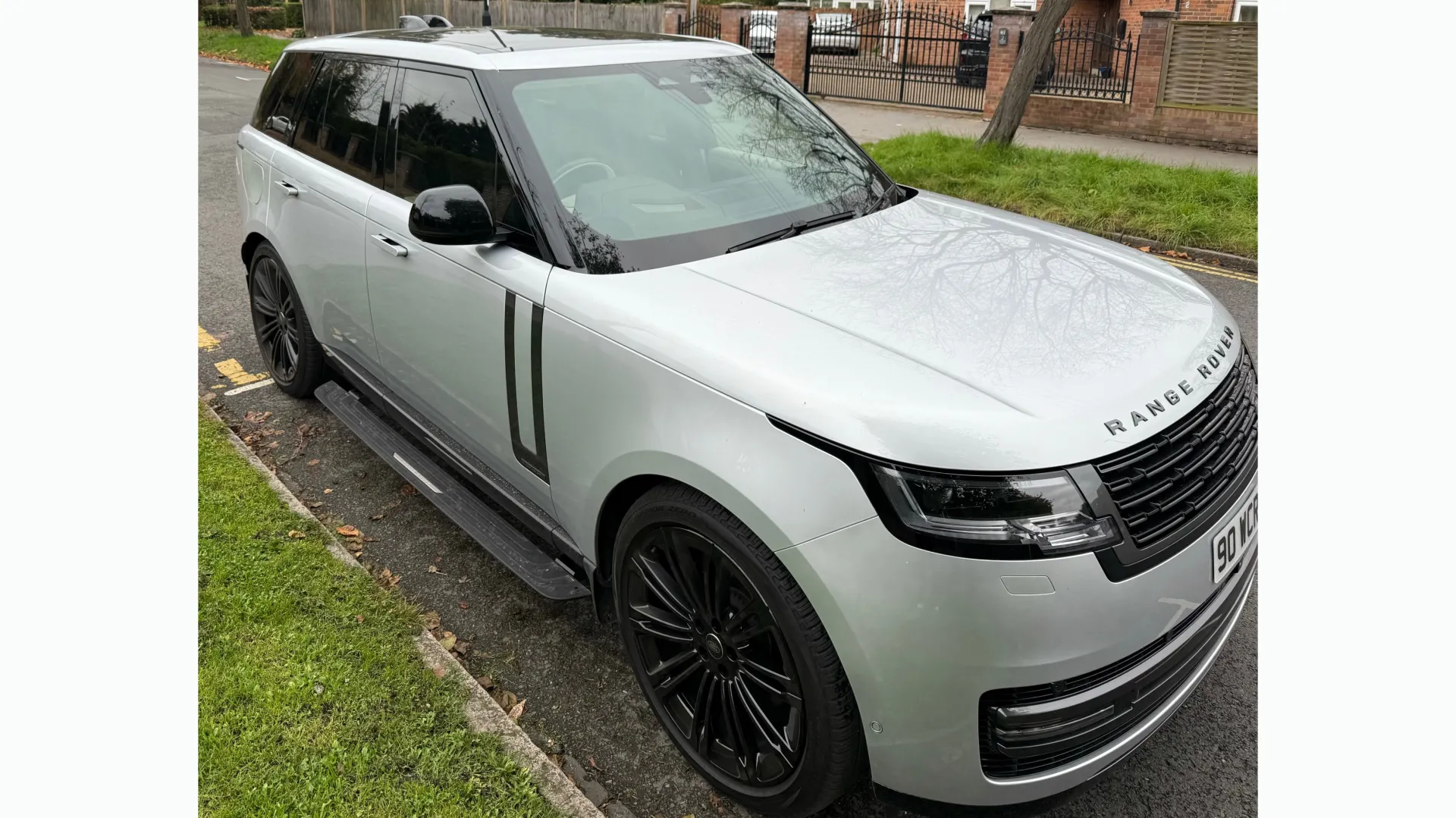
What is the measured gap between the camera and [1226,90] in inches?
547

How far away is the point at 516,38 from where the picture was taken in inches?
152

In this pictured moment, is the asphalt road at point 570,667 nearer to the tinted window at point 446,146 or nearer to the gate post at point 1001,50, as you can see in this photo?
the tinted window at point 446,146

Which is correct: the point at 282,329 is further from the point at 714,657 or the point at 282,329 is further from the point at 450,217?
the point at 714,657

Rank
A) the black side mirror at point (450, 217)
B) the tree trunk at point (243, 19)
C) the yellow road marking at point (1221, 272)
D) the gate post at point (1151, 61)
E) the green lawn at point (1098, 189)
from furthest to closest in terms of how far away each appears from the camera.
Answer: the tree trunk at point (243, 19) → the gate post at point (1151, 61) → the green lawn at point (1098, 189) → the yellow road marking at point (1221, 272) → the black side mirror at point (450, 217)

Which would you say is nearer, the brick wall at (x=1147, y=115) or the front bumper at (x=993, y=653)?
the front bumper at (x=993, y=653)

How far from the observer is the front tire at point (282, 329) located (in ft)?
15.6

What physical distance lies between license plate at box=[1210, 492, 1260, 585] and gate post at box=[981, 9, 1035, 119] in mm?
14717

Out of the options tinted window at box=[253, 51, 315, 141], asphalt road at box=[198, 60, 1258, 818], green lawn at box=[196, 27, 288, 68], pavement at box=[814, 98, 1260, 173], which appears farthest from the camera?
green lawn at box=[196, 27, 288, 68]

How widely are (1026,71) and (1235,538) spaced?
9.86 meters

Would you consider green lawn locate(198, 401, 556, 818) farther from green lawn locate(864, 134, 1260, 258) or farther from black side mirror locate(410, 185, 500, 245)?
green lawn locate(864, 134, 1260, 258)

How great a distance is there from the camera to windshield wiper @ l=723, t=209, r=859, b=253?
3045 millimetres

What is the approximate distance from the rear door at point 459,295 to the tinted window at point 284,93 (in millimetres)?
1166

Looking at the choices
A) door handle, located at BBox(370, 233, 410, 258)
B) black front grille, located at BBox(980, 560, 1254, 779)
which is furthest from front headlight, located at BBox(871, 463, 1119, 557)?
door handle, located at BBox(370, 233, 410, 258)

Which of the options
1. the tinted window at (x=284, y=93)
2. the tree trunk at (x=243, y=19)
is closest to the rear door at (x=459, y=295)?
the tinted window at (x=284, y=93)
